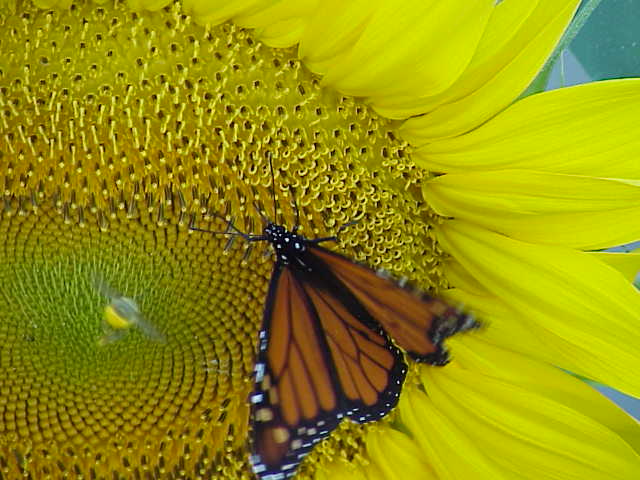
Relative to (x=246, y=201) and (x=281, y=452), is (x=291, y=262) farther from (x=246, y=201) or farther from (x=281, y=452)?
(x=281, y=452)

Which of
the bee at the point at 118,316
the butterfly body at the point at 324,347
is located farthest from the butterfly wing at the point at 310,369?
the bee at the point at 118,316

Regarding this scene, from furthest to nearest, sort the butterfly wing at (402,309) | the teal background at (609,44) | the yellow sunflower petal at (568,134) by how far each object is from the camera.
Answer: the teal background at (609,44), the yellow sunflower petal at (568,134), the butterfly wing at (402,309)

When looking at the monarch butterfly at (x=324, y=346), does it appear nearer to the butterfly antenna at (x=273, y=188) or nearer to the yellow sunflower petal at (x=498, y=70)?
the butterfly antenna at (x=273, y=188)

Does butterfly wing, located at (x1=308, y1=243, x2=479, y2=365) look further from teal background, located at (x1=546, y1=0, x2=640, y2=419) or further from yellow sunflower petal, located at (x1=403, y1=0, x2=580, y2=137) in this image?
teal background, located at (x1=546, y1=0, x2=640, y2=419)

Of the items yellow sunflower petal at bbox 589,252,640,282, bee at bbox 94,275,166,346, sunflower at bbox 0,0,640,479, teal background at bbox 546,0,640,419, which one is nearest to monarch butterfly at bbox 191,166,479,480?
sunflower at bbox 0,0,640,479

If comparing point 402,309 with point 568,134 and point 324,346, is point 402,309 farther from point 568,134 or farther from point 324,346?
point 568,134

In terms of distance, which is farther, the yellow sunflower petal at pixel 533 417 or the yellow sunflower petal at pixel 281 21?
the yellow sunflower petal at pixel 533 417

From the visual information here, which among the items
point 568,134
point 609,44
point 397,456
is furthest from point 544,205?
point 397,456
